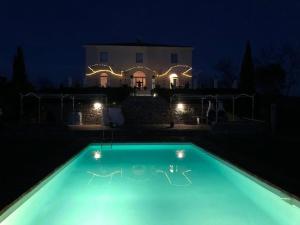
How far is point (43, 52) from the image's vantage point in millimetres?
54656

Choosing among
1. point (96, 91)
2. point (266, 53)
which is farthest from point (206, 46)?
point (96, 91)

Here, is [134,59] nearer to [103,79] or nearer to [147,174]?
[103,79]

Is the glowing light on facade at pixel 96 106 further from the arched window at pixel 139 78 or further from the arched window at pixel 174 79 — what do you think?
the arched window at pixel 174 79

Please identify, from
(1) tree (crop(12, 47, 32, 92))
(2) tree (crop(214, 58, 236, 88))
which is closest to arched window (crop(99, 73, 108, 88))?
(1) tree (crop(12, 47, 32, 92))

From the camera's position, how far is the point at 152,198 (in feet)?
25.5

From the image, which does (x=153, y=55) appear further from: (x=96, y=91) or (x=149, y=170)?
(x=149, y=170)

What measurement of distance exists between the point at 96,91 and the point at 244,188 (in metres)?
23.5

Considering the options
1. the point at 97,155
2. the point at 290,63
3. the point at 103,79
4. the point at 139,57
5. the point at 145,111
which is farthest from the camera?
the point at 290,63

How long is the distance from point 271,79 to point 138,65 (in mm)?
11537

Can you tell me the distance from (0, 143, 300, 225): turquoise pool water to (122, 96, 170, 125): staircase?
41.8ft

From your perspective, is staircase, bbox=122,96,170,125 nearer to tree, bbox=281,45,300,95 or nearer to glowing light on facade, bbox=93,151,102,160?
glowing light on facade, bbox=93,151,102,160

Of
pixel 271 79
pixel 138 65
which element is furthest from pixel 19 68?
pixel 271 79

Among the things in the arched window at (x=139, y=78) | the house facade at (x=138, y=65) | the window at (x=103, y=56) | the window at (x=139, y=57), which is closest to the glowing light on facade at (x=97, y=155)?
the house facade at (x=138, y=65)

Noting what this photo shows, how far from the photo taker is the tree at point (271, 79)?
35594mm
